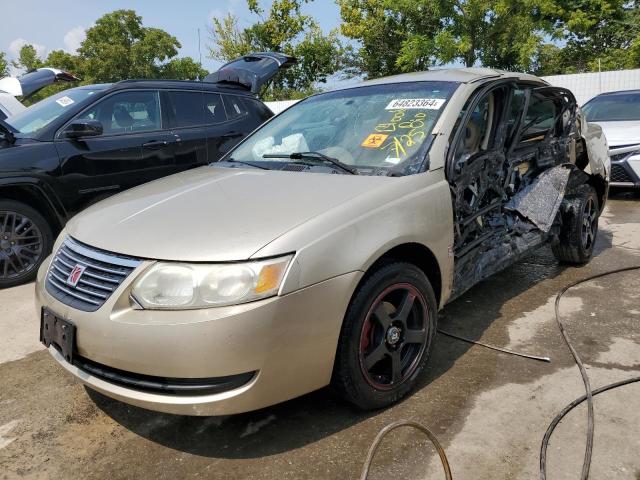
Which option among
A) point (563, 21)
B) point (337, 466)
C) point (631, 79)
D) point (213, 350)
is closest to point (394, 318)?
point (337, 466)

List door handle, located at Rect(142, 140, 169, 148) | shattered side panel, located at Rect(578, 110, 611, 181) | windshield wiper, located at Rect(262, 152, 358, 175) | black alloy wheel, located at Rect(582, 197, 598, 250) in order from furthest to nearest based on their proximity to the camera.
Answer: door handle, located at Rect(142, 140, 169, 148), shattered side panel, located at Rect(578, 110, 611, 181), black alloy wheel, located at Rect(582, 197, 598, 250), windshield wiper, located at Rect(262, 152, 358, 175)

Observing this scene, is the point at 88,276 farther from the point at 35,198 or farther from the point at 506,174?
the point at 35,198

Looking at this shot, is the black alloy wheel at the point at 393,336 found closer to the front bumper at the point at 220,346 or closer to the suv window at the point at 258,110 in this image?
the front bumper at the point at 220,346

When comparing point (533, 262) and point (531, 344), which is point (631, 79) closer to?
point (533, 262)

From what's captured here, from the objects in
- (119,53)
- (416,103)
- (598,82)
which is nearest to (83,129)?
(416,103)

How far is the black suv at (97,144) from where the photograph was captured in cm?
468

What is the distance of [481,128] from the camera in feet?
11.3

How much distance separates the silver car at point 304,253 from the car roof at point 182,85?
2378 millimetres

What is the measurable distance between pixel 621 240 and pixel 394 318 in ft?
13.0

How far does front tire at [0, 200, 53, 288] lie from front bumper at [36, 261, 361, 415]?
110 inches

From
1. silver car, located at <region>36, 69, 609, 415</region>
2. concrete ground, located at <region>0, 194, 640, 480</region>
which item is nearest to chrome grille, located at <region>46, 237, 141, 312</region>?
silver car, located at <region>36, 69, 609, 415</region>

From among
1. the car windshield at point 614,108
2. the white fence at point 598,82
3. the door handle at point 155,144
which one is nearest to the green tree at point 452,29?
the white fence at point 598,82

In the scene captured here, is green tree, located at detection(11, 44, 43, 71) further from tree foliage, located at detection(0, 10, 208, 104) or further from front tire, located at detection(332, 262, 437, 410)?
front tire, located at detection(332, 262, 437, 410)

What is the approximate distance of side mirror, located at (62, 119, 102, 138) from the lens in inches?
190
